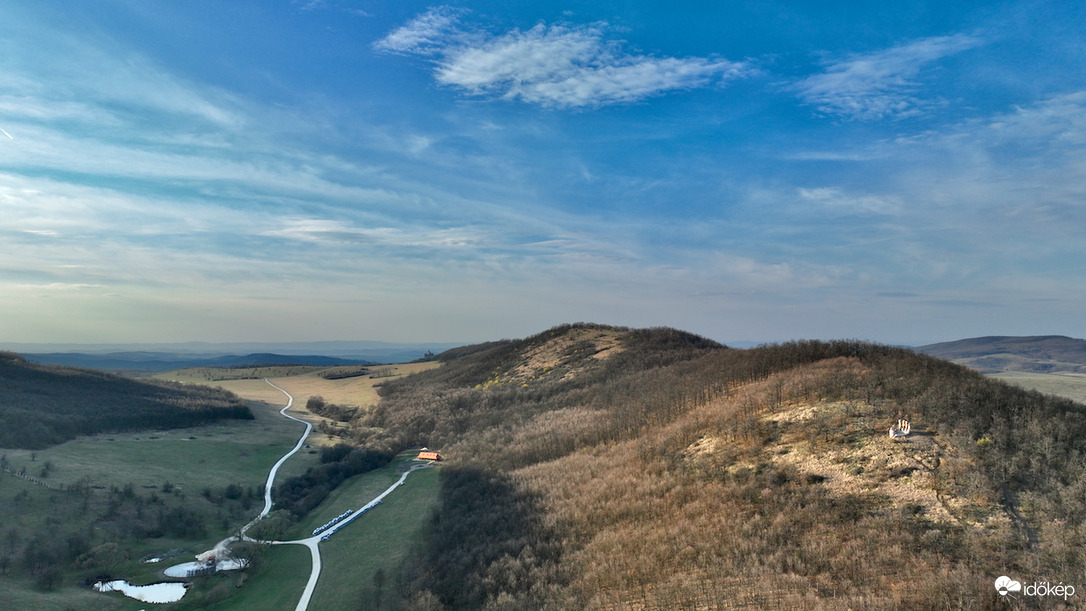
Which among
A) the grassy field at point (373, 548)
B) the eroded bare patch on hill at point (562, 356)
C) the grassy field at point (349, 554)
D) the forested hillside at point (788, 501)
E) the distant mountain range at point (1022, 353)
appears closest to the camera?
the forested hillside at point (788, 501)

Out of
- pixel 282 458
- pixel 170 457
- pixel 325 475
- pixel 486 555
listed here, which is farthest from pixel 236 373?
pixel 486 555

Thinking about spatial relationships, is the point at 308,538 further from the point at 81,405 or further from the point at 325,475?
the point at 81,405

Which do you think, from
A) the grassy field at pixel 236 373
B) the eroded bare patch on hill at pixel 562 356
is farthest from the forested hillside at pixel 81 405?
the grassy field at pixel 236 373

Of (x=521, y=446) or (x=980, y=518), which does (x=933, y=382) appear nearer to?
(x=980, y=518)

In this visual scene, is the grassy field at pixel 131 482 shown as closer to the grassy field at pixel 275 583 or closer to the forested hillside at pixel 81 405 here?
the grassy field at pixel 275 583

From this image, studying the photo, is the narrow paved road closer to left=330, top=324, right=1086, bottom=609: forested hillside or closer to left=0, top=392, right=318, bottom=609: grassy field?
left=0, top=392, right=318, bottom=609: grassy field

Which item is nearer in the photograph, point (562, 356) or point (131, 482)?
point (131, 482)
